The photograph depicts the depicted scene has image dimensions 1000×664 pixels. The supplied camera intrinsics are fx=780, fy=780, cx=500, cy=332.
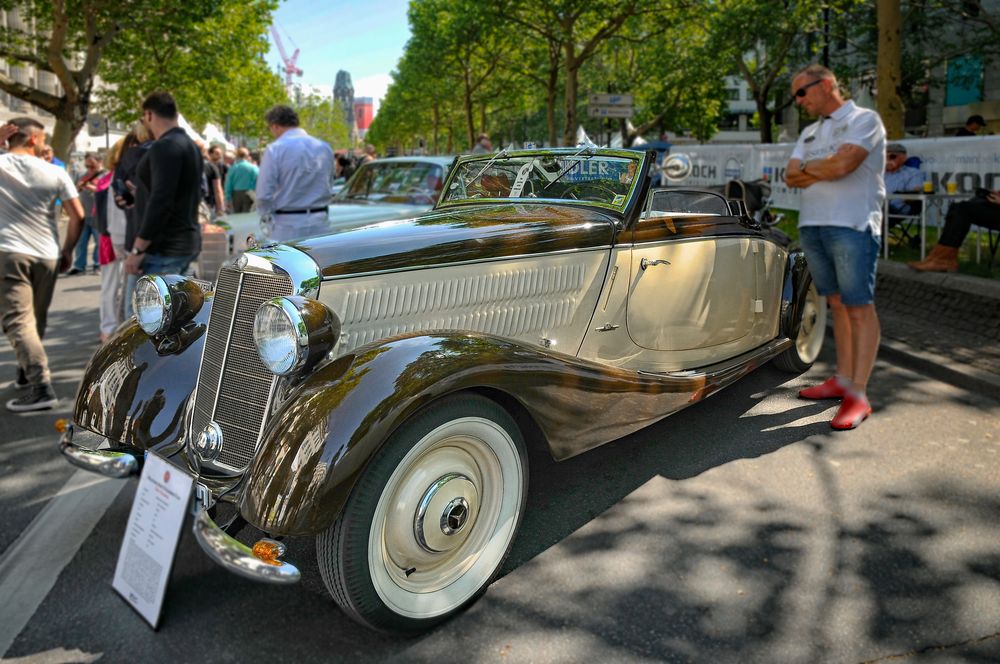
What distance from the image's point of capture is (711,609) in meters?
2.69

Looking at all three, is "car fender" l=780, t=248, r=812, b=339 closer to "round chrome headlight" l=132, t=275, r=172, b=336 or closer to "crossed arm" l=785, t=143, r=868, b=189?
"crossed arm" l=785, t=143, r=868, b=189

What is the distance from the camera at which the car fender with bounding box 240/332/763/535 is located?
7.38 ft

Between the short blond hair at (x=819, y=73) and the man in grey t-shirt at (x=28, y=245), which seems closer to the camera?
the short blond hair at (x=819, y=73)

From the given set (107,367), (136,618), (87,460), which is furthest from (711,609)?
(107,367)

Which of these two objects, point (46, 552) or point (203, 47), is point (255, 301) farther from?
point (203, 47)

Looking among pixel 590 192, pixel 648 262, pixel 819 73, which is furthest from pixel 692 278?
pixel 819 73

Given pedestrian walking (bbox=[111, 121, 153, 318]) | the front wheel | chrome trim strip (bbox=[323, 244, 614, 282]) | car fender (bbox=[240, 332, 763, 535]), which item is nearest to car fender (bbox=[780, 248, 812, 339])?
chrome trim strip (bbox=[323, 244, 614, 282])

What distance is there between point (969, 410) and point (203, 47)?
2029 centimetres

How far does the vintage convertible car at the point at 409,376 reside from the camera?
2.35 meters

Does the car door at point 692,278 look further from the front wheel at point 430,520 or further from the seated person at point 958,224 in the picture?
the seated person at point 958,224

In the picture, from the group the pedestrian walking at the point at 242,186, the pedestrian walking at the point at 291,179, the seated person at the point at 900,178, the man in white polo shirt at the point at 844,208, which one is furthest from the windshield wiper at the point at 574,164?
the pedestrian walking at the point at 242,186

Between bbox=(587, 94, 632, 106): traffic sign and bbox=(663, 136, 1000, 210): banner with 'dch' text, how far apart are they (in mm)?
1979

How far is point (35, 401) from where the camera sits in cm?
496

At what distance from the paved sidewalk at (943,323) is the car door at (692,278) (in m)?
1.83
